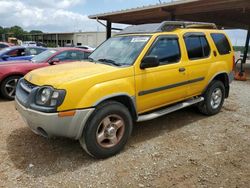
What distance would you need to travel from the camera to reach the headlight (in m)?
3.15

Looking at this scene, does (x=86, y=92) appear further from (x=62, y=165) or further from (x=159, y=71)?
(x=159, y=71)

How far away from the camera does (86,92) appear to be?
3.30 metres

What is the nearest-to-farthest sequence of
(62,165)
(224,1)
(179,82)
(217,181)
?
(217,181) < (62,165) < (179,82) < (224,1)

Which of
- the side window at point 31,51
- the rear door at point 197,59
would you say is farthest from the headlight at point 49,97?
the side window at point 31,51

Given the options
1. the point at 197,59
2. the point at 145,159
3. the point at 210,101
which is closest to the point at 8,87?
the point at 145,159

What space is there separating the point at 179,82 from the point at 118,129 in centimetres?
160

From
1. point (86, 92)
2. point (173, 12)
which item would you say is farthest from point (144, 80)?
point (173, 12)

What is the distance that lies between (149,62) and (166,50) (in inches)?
29.8

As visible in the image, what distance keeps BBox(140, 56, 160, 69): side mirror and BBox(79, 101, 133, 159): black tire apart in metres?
0.74

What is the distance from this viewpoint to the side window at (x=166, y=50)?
426cm

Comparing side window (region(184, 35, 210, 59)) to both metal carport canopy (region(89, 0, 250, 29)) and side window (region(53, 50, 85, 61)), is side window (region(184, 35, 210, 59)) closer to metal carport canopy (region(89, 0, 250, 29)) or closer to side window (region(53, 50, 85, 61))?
side window (region(53, 50, 85, 61))

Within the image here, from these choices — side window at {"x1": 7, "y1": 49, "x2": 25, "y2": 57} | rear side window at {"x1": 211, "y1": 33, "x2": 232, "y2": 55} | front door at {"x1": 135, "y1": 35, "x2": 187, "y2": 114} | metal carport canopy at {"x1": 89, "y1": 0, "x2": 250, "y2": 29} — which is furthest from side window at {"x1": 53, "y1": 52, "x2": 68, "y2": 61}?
metal carport canopy at {"x1": 89, "y1": 0, "x2": 250, "y2": 29}

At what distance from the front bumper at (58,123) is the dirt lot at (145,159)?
21.3 inches

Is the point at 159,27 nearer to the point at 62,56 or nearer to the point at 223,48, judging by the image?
the point at 223,48
